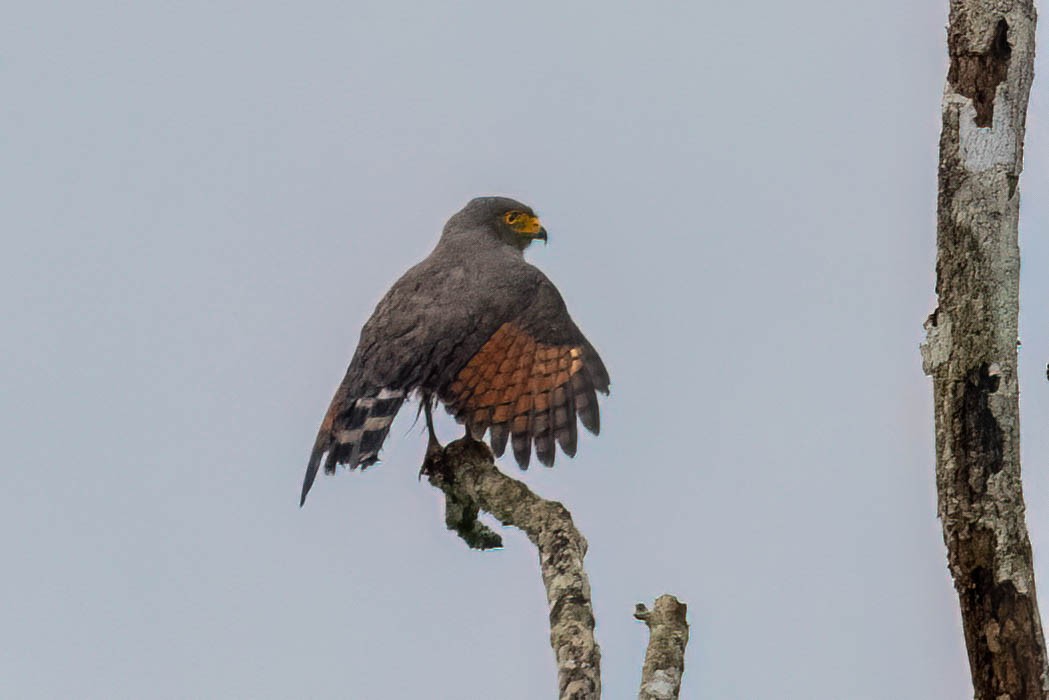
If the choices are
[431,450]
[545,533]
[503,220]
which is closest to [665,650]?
[545,533]

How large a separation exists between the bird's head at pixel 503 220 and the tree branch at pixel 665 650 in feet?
11.7

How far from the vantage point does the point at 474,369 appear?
20.9ft

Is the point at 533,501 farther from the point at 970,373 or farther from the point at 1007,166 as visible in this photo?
the point at 1007,166

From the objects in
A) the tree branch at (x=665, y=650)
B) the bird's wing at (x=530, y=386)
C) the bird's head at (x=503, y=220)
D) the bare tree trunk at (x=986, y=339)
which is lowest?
the tree branch at (x=665, y=650)

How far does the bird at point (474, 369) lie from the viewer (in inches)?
245

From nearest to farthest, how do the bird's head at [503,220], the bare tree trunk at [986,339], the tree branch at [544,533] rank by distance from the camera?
the tree branch at [544,533] → the bare tree trunk at [986,339] → the bird's head at [503,220]

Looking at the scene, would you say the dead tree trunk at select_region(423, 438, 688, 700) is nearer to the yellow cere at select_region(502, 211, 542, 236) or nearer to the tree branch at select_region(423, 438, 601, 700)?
the tree branch at select_region(423, 438, 601, 700)

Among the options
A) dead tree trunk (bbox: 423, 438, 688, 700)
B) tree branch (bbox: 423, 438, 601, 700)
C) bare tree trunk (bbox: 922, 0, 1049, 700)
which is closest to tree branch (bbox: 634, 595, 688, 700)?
dead tree trunk (bbox: 423, 438, 688, 700)

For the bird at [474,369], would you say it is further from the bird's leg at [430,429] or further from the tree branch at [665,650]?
the tree branch at [665,650]

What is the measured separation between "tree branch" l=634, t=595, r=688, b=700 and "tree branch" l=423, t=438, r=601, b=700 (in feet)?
0.51

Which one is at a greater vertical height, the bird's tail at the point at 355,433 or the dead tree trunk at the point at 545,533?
the bird's tail at the point at 355,433

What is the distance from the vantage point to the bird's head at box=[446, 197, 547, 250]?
298 inches

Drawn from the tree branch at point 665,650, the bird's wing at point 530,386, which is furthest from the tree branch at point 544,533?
the bird's wing at point 530,386

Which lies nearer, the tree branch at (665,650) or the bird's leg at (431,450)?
the tree branch at (665,650)
